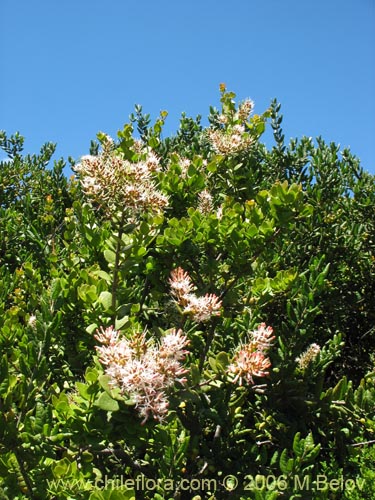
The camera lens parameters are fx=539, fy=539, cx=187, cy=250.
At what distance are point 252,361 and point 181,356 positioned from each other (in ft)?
0.99

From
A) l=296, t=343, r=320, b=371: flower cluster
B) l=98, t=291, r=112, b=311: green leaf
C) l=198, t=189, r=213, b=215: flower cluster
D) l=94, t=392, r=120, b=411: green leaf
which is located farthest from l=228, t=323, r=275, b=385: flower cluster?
l=198, t=189, r=213, b=215: flower cluster

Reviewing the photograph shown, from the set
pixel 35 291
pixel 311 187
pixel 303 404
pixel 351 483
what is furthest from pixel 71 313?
pixel 311 187

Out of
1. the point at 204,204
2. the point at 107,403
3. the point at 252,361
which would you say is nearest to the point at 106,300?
the point at 107,403

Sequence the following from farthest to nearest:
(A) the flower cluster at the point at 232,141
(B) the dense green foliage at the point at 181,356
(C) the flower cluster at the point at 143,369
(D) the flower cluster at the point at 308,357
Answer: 1. (A) the flower cluster at the point at 232,141
2. (D) the flower cluster at the point at 308,357
3. (B) the dense green foliage at the point at 181,356
4. (C) the flower cluster at the point at 143,369

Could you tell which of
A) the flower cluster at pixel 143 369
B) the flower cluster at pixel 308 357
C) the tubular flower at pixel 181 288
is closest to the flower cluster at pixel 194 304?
the tubular flower at pixel 181 288

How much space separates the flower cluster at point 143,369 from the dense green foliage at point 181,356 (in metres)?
0.02

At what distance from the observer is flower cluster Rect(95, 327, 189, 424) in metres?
1.92

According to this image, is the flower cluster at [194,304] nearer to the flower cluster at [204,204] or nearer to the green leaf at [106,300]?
the green leaf at [106,300]

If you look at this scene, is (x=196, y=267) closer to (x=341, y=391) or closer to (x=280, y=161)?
(x=341, y=391)

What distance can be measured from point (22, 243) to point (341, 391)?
373 cm

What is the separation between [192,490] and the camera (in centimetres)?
279

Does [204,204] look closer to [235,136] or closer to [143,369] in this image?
[235,136]

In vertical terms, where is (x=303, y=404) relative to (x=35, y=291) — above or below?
below

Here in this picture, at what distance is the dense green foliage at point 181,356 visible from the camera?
2.22 meters
